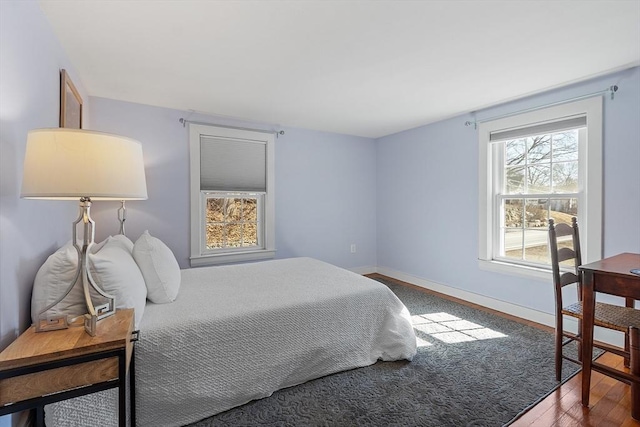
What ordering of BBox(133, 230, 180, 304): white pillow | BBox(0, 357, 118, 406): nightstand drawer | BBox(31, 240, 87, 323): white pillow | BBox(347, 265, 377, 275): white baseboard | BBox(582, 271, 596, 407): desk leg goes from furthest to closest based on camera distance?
BBox(347, 265, 377, 275): white baseboard → BBox(133, 230, 180, 304): white pillow → BBox(582, 271, 596, 407): desk leg → BBox(31, 240, 87, 323): white pillow → BBox(0, 357, 118, 406): nightstand drawer

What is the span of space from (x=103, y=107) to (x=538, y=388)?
14.4ft

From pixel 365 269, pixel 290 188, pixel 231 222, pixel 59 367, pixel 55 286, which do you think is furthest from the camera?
pixel 365 269

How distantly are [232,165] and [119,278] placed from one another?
249 centimetres

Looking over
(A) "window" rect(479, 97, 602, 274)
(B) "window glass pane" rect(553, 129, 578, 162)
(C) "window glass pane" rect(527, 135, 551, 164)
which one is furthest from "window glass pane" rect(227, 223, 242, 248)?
(B) "window glass pane" rect(553, 129, 578, 162)

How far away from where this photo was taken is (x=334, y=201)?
4.64 m

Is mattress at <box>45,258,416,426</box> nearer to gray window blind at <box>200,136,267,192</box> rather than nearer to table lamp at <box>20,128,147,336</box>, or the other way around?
table lamp at <box>20,128,147,336</box>

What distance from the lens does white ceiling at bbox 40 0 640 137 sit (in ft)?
5.75

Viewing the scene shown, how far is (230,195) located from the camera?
3.86 m

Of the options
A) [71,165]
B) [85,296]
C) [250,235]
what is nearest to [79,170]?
[71,165]

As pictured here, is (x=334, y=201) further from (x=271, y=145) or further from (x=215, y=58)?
(x=215, y=58)

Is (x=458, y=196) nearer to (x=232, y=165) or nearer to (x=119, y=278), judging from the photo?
(x=232, y=165)

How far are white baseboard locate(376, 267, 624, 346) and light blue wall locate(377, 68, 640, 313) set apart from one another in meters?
0.06

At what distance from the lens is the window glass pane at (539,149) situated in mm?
3035

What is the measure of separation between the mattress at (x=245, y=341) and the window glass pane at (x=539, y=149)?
2.20 m
